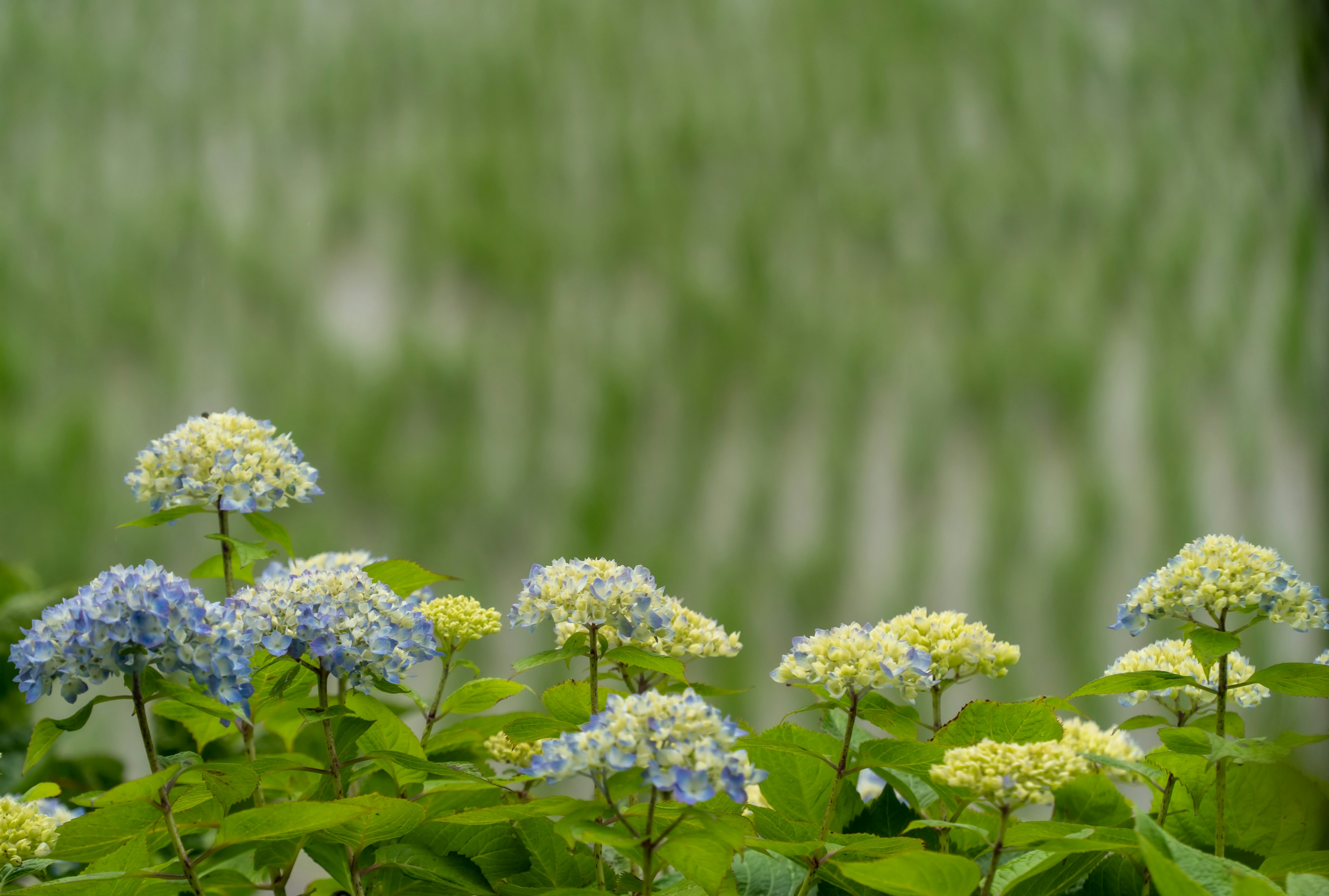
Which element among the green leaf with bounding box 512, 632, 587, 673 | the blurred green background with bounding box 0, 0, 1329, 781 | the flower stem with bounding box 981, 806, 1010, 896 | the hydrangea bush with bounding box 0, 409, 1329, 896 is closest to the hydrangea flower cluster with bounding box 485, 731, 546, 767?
the hydrangea bush with bounding box 0, 409, 1329, 896

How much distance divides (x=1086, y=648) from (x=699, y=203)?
1230 millimetres

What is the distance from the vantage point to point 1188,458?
1.97 m

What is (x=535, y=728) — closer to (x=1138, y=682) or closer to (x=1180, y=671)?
(x=1138, y=682)

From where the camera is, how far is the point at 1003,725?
56 cm

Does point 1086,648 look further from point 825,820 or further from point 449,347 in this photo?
point 825,820

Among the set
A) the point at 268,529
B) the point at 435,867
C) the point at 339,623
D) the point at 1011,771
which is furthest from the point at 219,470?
the point at 1011,771

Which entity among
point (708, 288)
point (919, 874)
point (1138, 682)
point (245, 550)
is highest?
point (708, 288)

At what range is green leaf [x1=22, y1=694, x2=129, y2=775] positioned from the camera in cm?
47

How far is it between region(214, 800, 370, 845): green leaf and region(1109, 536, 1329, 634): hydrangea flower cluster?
18.5 inches

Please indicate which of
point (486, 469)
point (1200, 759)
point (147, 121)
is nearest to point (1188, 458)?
point (486, 469)

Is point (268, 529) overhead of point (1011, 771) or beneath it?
overhead

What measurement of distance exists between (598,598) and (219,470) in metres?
0.29

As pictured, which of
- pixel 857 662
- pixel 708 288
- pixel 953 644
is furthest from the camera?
pixel 708 288

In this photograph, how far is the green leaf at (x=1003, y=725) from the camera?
558 millimetres
